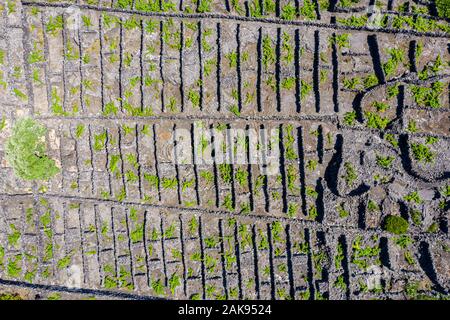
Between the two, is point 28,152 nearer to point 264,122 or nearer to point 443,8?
point 264,122

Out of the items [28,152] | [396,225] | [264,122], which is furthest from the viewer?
[264,122]

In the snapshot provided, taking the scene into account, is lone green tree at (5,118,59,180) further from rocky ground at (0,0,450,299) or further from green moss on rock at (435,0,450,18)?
green moss on rock at (435,0,450,18)

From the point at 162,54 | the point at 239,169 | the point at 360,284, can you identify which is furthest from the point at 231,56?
the point at 360,284

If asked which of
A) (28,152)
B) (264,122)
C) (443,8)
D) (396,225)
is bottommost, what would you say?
(396,225)

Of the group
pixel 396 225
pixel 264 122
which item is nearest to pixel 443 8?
pixel 264 122

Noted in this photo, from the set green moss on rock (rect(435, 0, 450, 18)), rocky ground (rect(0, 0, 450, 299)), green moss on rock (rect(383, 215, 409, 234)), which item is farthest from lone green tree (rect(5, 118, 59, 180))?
green moss on rock (rect(435, 0, 450, 18))

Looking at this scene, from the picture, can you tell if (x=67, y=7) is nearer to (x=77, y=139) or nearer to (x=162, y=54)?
(x=162, y=54)
